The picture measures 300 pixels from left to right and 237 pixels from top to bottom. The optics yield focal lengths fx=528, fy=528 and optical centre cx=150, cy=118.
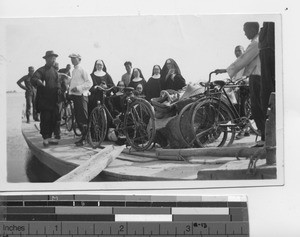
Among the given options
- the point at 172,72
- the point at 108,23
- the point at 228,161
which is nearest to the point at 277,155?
the point at 228,161

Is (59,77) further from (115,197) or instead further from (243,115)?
(243,115)

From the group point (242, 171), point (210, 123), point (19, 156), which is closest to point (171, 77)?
point (210, 123)

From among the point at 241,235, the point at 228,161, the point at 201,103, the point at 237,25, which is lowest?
the point at 241,235

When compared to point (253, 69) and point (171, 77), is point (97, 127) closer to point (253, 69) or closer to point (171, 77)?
point (171, 77)

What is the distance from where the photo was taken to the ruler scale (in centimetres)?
103

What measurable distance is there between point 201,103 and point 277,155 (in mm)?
180

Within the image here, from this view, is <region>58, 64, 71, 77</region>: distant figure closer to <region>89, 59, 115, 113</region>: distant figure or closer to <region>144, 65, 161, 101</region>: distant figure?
<region>89, 59, 115, 113</region>: distant figure

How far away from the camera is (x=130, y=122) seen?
105cm

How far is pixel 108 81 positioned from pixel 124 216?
27 cm

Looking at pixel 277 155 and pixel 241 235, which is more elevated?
pixel 277 155

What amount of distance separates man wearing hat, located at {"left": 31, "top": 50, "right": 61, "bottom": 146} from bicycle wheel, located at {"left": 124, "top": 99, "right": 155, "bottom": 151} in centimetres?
14

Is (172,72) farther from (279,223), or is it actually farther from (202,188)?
(279,223)

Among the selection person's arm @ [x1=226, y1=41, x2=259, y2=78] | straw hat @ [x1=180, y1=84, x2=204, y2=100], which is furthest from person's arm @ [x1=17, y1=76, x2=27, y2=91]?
person's arm @ [x1=226, y1=41, x2=259, y2=78]

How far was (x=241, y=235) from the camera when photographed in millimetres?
1024
